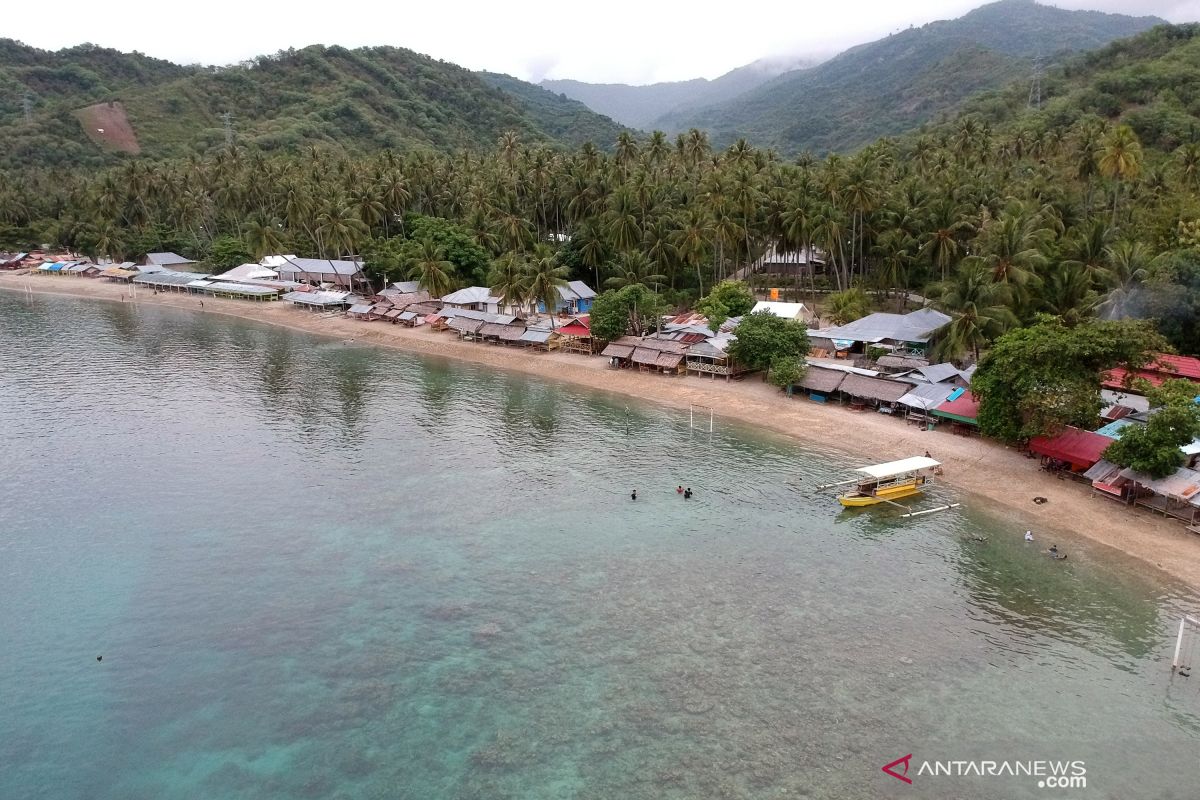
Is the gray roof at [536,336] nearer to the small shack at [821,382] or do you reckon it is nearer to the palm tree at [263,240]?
the small shack at [821,382]

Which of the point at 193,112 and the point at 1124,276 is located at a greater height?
the point at 193,112

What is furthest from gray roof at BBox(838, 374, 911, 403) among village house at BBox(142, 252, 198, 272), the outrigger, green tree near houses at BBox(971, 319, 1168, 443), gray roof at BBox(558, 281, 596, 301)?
village house at BBox(142, 252, 198, 272)

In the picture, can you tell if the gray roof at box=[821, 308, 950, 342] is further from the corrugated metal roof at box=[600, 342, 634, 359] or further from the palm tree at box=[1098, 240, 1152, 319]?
the corrugated metal roof at box=[600, 342, 634, 359]

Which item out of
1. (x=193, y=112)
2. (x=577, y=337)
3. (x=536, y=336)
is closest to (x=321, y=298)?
(x=536, y=336)

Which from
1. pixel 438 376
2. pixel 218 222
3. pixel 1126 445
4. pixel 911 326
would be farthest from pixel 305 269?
pixel 1126 445

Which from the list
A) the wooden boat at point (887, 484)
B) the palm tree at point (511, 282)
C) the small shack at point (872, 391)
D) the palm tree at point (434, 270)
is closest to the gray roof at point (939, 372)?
the small shack at point (872, 391)

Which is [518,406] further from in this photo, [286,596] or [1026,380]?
[1026,380]

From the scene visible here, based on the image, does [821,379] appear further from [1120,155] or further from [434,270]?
[434,270]
